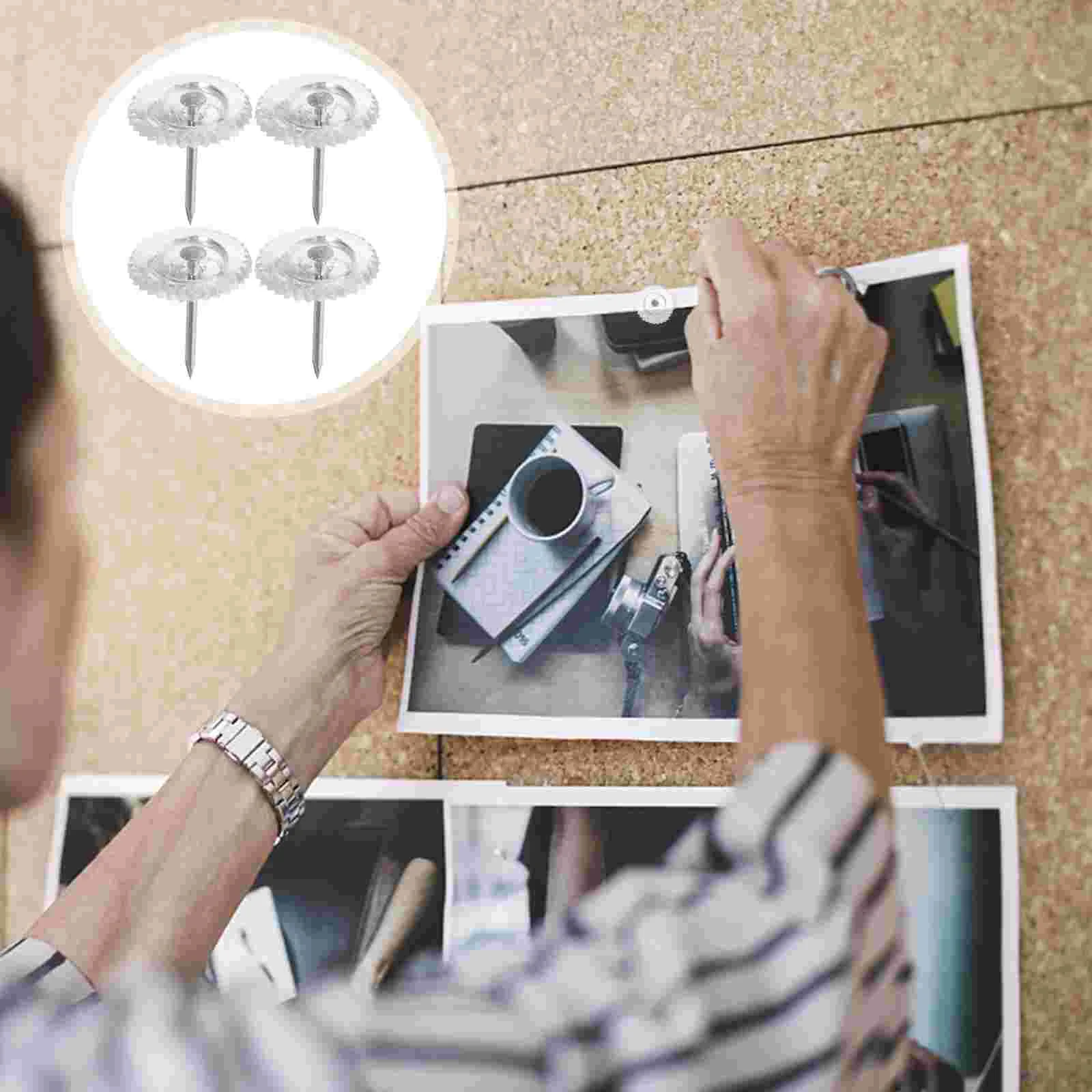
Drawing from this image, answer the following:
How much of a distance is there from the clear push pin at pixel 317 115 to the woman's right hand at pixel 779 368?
36 centimetres

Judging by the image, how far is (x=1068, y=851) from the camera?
654mm

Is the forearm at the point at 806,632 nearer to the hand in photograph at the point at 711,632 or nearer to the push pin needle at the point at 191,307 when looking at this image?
the hand in photograph at the point at 711,632

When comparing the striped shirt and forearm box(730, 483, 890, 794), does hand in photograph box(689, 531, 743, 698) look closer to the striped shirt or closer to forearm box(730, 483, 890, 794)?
forearm box(730, 483, 890, 794)

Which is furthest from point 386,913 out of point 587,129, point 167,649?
point 587,129

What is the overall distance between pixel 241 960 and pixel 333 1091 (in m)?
0.51

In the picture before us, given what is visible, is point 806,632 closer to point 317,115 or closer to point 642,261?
point 642,261

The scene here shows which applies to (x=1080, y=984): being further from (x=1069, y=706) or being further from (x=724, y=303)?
(x=724, y=303)

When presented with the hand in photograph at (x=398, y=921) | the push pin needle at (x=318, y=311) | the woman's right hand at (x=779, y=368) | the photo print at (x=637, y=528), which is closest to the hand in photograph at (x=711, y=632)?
the photo print at (x=637, y=528)

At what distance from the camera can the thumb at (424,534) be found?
29.6 inches

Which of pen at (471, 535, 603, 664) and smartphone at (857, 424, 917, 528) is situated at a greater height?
smartphone at (857, 424, 917, 528)

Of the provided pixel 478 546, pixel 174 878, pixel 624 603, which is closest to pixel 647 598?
pixel 624 603

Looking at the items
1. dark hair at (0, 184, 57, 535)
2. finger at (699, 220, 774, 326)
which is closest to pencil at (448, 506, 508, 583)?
finger at (699, 220, 774, 326)

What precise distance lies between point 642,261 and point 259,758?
0.43 meters

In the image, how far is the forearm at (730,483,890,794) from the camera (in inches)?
16.9
